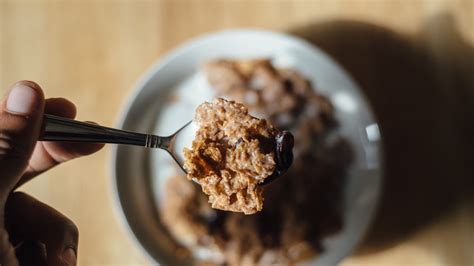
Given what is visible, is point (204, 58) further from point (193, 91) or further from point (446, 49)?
point (446, 49)

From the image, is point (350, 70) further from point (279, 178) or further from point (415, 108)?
point (279, 178)

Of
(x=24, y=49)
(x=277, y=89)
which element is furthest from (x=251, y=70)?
(x=24, y=49)

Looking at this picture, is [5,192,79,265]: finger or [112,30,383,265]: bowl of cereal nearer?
[5,192,79,265]: finger

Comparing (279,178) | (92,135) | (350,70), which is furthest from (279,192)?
(92,135)

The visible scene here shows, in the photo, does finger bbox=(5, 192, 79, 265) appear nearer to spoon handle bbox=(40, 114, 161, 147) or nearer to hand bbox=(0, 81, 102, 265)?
hand bbox=(0, 81, 102, 265)

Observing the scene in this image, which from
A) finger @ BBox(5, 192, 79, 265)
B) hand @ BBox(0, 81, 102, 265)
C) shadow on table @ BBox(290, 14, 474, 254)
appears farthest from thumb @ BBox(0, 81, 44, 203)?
shadow on table @ BBox(290, 14, 474, 254)
